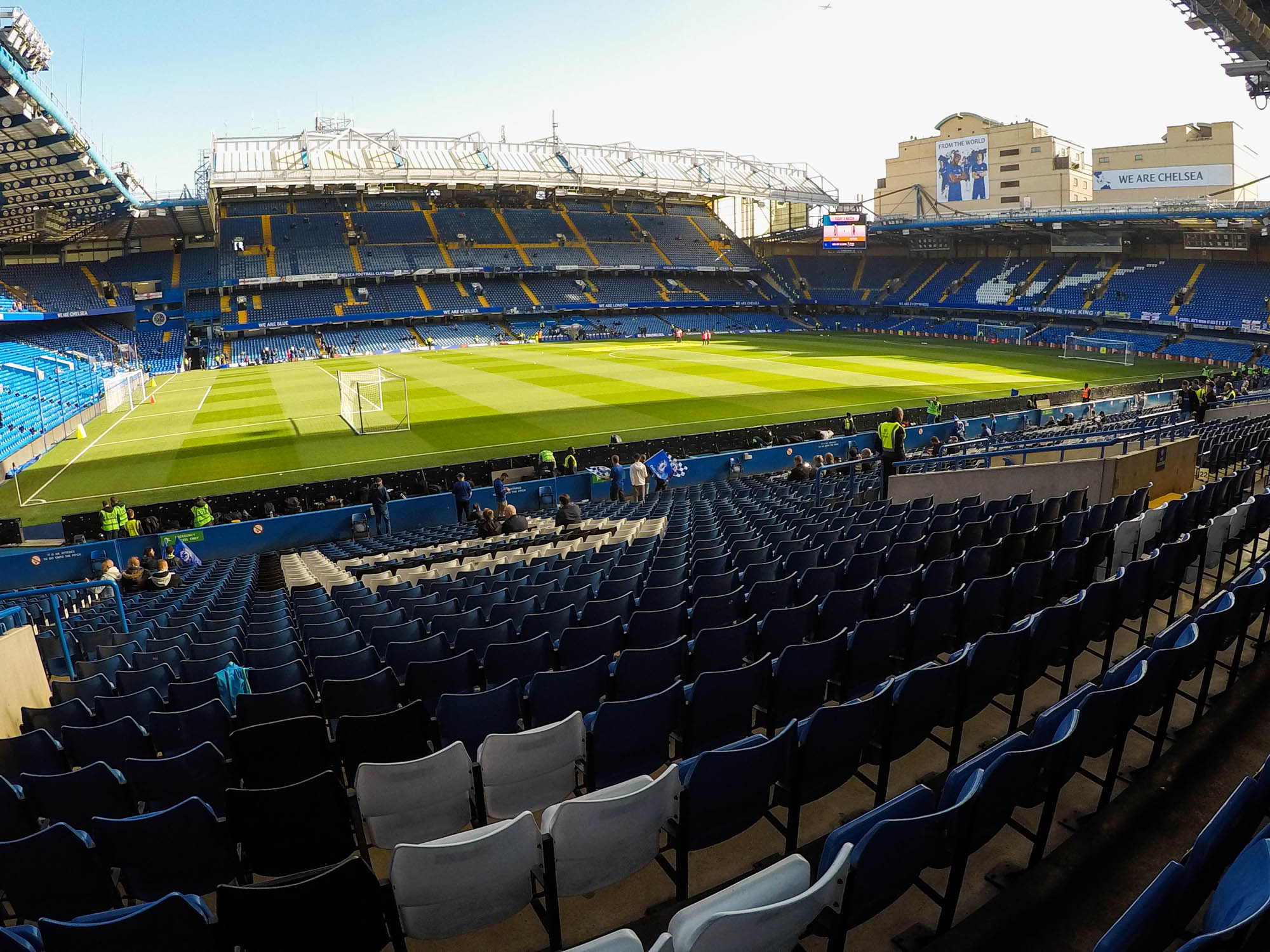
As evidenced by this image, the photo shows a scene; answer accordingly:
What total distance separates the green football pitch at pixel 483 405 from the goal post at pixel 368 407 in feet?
2.07

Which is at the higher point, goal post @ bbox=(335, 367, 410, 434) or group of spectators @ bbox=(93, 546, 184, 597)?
goal post @ bbox=(335, 367, 410, 434)

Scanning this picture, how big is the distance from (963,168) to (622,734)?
9959 cm

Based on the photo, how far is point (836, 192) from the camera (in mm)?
85375

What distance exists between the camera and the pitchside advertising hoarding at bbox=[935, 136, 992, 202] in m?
88.4

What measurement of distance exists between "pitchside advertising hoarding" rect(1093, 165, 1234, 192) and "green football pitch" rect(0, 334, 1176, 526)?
31415 millimetres

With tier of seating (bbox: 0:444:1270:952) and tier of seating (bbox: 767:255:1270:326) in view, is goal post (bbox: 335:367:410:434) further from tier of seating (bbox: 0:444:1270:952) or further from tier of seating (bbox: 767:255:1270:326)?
tier of seating (bbox: 767:255:1270:326)

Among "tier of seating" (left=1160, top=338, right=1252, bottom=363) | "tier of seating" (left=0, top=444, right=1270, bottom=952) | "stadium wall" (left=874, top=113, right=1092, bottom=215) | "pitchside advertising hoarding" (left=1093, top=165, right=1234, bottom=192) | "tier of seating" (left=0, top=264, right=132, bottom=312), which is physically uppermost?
"stadium wall" (left=874, top=113, right=1092, bottom=215)

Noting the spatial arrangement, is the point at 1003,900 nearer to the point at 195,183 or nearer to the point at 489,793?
the point at 489,793

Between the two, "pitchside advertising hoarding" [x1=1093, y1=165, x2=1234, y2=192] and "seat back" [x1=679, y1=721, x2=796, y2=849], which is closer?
"seat back" [x1=679, y1=721, x2=796, y2=849]

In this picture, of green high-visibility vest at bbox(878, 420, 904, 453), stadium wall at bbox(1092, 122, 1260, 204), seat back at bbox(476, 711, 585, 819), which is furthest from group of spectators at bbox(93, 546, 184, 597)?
stadium wall at bbox(1092, 122, 1260, 204)

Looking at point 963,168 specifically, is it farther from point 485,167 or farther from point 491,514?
point 491,514

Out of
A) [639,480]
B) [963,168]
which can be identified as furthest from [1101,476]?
[963,168]

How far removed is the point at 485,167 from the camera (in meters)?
75.3

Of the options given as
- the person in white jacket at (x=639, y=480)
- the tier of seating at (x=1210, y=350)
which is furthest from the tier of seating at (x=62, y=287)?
the tier of seating at (x=1210, y=350)
